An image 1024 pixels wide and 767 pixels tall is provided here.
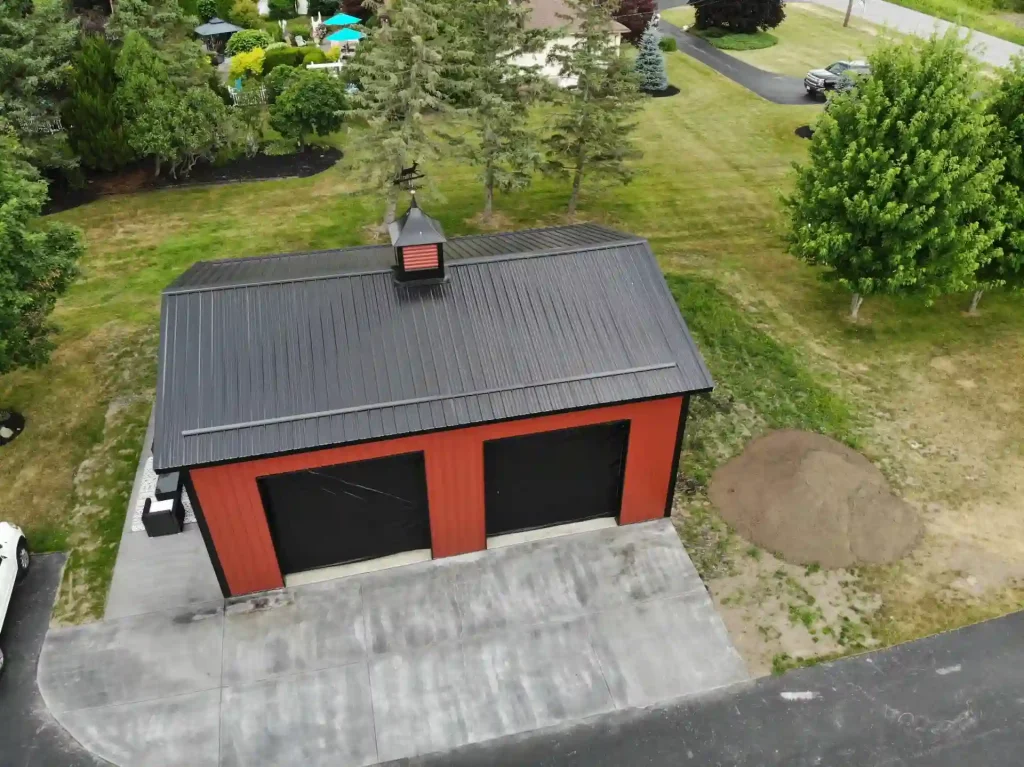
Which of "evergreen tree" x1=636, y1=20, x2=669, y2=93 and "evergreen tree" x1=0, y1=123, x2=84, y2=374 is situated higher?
"evergreen tree" x1=0, y1=123, x2=84, y2=374

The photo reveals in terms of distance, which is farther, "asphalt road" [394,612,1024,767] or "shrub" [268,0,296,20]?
"shrub" [268,0,296,20]

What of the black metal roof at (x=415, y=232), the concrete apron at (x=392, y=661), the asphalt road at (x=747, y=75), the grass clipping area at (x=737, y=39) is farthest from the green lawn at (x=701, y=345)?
the grass clipping area at (x=737, y=39)

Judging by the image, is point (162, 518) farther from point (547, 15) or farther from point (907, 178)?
point (547, 15)

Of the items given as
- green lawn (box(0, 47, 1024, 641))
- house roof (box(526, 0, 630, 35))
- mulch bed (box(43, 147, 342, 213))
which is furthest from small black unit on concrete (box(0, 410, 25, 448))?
house roof (box(526, 0, 630, 35))

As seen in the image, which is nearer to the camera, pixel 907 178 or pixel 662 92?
pixel 907 178

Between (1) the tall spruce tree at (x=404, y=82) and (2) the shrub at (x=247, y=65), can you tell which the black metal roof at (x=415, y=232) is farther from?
(2) the shrub at (x=247, y=65)

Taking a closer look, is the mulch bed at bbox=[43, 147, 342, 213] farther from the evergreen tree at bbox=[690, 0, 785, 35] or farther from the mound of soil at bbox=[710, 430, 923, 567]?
the evergreen tree at bbox=[690, 0, 785, 35]

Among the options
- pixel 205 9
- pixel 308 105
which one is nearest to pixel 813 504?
pixel 308 105
